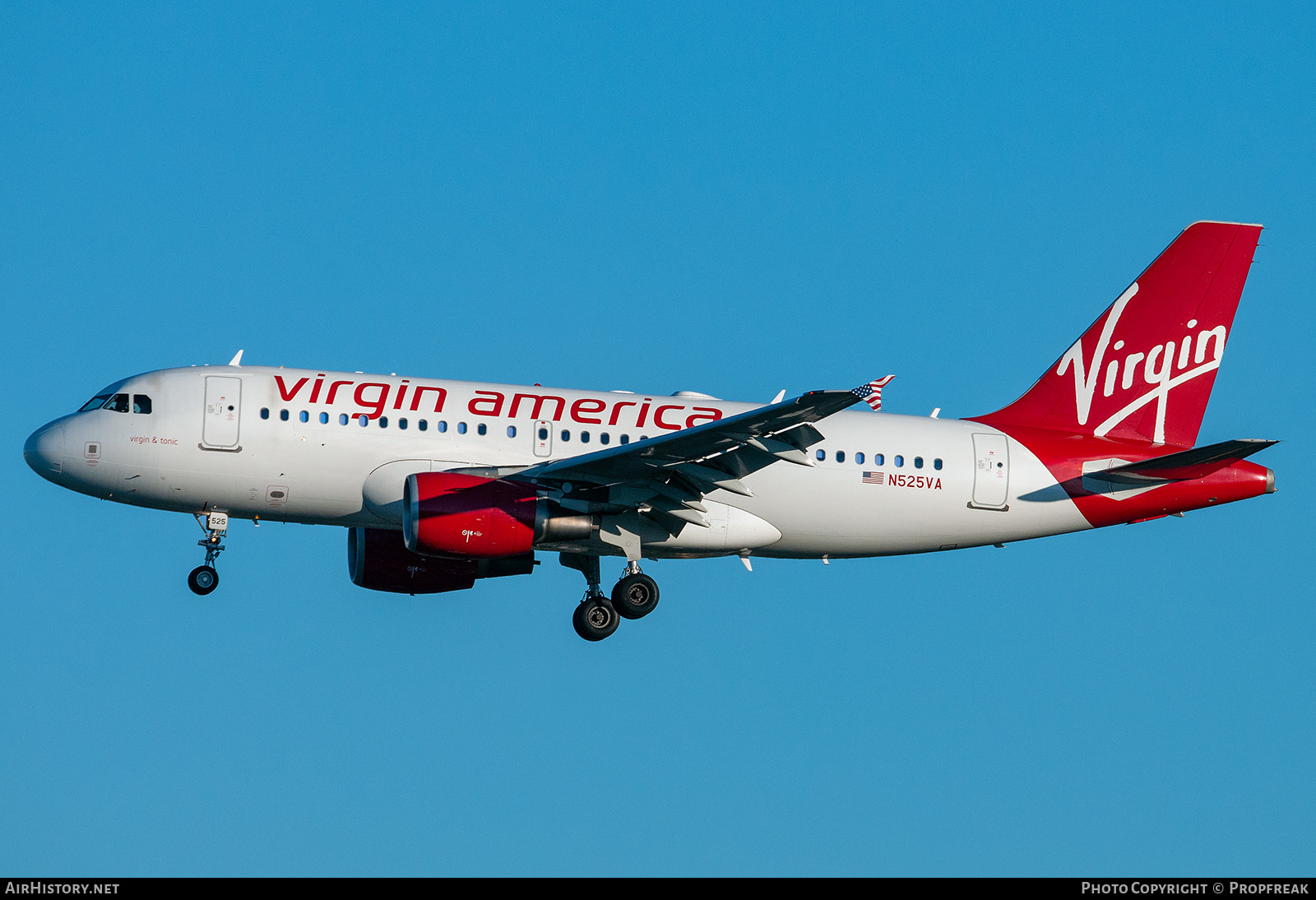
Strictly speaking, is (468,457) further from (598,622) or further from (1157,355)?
(1157,355)

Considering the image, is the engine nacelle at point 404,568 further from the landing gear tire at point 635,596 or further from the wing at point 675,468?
the wing at point 675,468

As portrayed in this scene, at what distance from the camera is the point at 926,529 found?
114 feet

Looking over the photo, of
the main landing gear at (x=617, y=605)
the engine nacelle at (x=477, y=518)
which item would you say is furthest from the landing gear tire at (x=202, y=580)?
the main landing gear at (x=617, y=605)

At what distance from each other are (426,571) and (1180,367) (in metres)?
17.9

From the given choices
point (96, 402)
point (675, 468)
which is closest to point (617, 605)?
point (675, 468)

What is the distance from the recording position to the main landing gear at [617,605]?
34031mm

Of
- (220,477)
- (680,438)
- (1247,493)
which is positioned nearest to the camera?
(680,438)

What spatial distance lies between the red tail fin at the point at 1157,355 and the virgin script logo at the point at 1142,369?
2 centimetres

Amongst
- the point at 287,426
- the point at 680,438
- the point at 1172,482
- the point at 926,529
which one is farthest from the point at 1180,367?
the point at 287,426

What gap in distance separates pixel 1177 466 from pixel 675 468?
1069 cm

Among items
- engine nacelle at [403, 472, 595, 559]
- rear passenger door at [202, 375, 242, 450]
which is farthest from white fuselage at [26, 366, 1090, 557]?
engine nacelle at [403, 472, 595, 559]

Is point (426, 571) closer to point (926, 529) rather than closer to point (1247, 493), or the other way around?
point (926, 529)

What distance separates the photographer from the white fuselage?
3259 cm

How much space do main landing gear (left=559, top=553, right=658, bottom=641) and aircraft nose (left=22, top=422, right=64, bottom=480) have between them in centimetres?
1087
